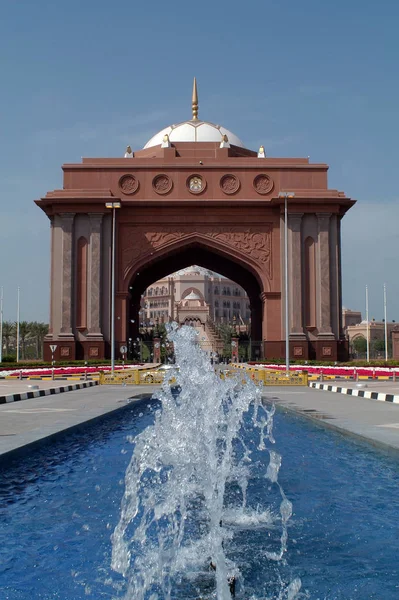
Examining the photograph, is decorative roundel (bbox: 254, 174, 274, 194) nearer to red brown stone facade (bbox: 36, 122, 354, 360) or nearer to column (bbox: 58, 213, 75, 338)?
red brown stone facade (bbox: 36, 122, 354, 360)

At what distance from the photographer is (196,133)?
3647cm

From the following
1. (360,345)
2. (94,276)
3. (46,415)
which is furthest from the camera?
(360,345)

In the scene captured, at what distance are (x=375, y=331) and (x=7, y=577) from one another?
83.5 m

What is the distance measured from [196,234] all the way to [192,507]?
26197 millimetres

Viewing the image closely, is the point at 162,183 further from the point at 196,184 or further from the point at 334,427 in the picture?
the point at 334,427

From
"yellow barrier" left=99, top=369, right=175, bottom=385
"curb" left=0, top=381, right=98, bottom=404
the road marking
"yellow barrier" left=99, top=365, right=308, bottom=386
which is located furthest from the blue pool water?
"yellow barrier" left=99, top=369, right=175, bottom=385

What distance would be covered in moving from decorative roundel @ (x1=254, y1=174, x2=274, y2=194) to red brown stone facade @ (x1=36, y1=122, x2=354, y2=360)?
0.05 meters

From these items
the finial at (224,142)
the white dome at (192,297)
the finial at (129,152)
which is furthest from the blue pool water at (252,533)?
the white dome at (192,297)

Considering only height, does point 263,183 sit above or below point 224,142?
below

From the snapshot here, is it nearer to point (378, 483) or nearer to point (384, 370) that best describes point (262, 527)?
point (378, 483)

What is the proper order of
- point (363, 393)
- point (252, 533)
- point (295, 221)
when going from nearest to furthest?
1. point (252, 533)
2. point (363, 393)
3. point (295, 221)

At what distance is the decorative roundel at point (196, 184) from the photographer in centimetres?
3129

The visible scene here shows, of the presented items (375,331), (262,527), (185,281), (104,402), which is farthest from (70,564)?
(185,281)

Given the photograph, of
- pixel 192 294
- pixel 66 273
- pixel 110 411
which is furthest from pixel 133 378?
pixel 192 294
